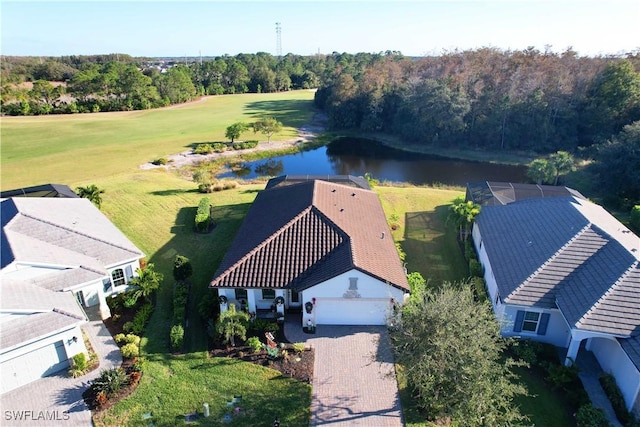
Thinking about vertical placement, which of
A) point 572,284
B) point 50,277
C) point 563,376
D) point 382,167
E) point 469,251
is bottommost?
point 382,167

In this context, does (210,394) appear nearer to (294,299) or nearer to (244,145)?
(294,299)

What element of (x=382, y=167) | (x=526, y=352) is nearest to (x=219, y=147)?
(x=382, y=167)

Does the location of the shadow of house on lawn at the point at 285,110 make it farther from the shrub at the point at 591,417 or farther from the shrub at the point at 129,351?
the shrub at the point at 591,417

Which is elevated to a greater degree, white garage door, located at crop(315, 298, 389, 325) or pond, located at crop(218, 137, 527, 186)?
white garage door, located at crop(315, 298, 389, 325)

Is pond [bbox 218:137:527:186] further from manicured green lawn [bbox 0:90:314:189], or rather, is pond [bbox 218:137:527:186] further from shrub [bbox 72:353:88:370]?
shrub [bbox 72:353:88:370]

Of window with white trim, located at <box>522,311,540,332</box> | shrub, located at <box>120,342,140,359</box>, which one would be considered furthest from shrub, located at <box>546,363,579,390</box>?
shrub, located at <box>120,342,140,359</box>
